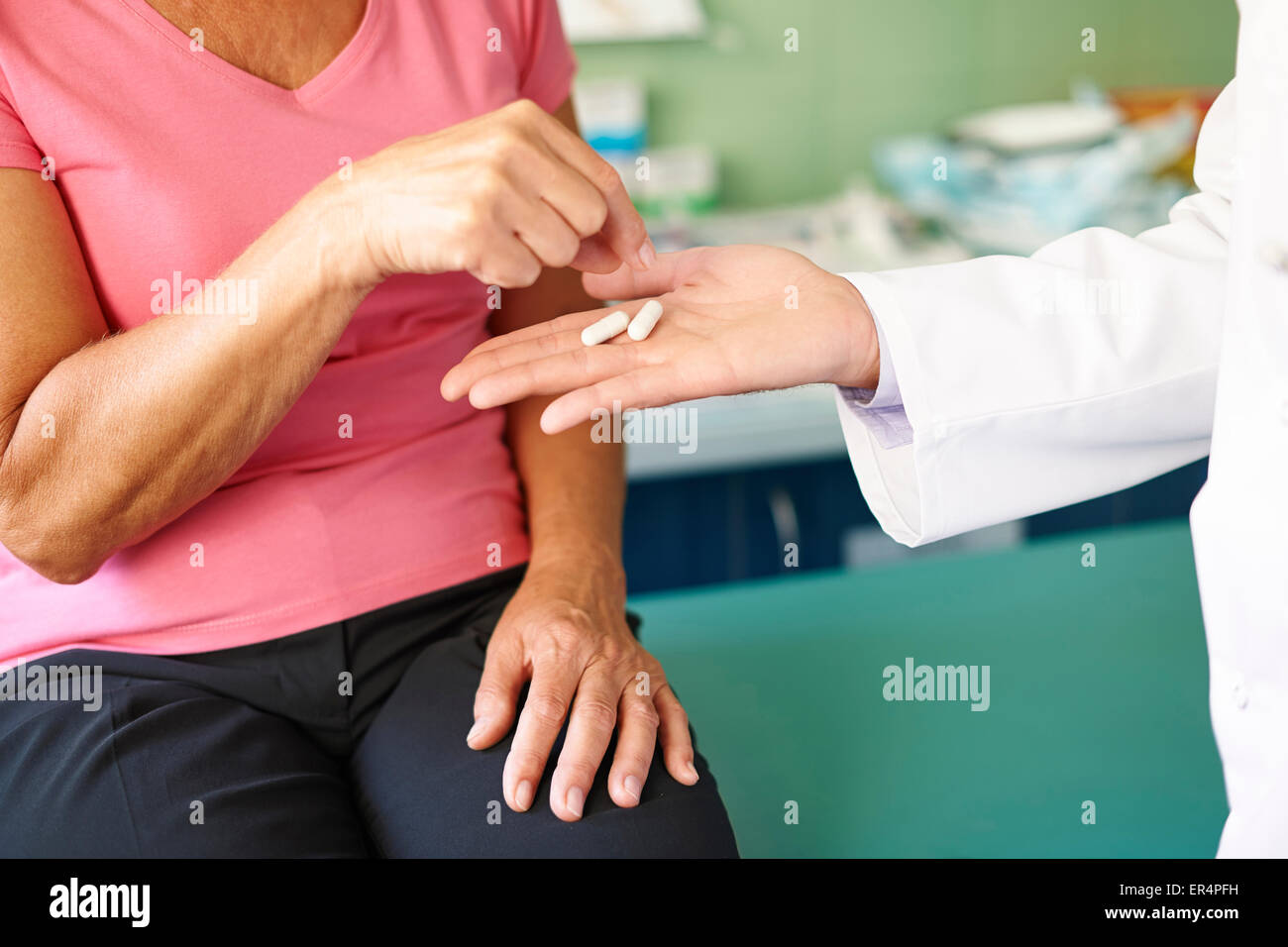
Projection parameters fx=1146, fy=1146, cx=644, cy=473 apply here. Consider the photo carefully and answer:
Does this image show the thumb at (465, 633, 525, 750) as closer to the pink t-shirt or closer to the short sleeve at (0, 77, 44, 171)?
the pink t-shirt

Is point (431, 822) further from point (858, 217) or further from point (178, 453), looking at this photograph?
point (858, 217)

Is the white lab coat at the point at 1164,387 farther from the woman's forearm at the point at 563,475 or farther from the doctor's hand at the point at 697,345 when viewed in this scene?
the woman's forearm at the point at 563,475

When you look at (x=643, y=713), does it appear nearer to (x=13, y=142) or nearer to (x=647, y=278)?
(x=647, y=278)

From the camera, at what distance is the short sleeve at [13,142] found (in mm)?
803

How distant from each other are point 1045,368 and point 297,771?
63cm

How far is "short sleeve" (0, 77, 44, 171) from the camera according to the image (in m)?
0.80

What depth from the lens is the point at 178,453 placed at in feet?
2.59

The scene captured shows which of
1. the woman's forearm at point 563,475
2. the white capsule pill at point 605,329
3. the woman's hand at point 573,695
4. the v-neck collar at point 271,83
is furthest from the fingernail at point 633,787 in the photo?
the v-neck collar at point 271,83

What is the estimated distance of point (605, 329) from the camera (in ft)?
2.89

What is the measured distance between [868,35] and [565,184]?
175 cm

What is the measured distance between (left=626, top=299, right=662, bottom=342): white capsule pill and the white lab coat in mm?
161

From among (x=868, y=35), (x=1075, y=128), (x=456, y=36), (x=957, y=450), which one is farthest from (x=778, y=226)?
(x=957, y=450)

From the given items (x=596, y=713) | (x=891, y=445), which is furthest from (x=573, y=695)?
(x=891, y=445)

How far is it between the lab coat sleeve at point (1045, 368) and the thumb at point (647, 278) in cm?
17
